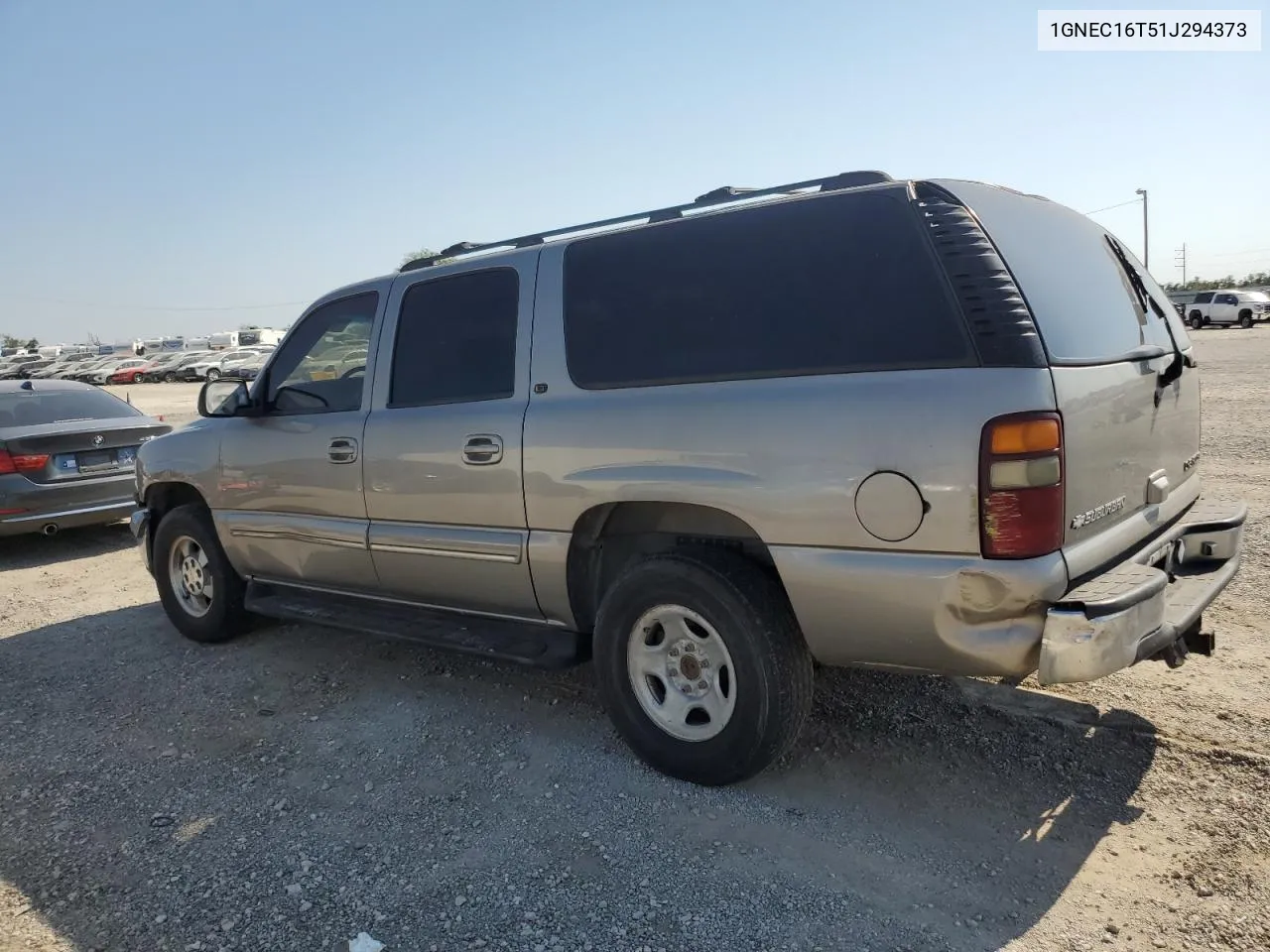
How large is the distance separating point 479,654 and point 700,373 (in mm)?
1591

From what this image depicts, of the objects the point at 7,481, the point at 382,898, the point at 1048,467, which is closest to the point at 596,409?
the point at 1048,467

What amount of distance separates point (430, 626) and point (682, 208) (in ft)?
7.25

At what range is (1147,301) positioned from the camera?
3.67 meters

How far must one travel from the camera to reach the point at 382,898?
280 centimetres

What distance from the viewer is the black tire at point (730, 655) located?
121 inches

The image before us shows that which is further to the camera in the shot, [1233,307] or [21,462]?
[1233,307]

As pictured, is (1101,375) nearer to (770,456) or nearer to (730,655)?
(770,456)

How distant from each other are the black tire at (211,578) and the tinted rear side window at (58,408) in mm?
3529

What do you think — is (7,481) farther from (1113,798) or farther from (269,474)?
(1113,798)

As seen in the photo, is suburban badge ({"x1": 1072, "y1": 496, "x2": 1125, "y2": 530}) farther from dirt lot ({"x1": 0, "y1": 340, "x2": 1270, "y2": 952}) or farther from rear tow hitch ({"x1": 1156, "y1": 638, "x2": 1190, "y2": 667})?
dirt lot ({"x1": 0, "y1": 340, "x2": 1270, "y2": 952})

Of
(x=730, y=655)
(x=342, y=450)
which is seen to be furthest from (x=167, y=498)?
(x=730, y=655)

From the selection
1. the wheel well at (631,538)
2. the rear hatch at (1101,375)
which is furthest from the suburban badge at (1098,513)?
the wheel well at (631,538)

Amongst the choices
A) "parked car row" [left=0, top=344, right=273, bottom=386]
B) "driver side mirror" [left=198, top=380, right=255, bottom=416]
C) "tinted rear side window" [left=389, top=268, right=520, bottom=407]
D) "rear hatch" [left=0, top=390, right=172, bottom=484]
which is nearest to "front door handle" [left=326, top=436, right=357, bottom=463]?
"tinted rear side window" [left=389, top=268, right=520, bottom=407]

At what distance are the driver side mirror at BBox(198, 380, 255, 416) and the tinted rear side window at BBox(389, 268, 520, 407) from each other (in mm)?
1094
